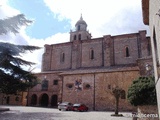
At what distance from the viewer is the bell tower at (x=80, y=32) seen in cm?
4590

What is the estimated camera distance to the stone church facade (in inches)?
1069

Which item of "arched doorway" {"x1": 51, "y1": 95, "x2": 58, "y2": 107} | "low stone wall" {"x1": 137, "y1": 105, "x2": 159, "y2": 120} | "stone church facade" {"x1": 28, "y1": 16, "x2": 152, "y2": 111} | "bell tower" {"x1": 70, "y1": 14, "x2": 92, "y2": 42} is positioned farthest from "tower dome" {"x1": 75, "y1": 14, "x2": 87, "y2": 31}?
"low stone wall" {"x1": 137, "y1": 105, "x2": 159, "y2": 120}

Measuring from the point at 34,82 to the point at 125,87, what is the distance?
12.7 meters

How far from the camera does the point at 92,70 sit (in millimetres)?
30391

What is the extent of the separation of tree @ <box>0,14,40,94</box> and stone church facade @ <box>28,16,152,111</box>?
444 centimetres

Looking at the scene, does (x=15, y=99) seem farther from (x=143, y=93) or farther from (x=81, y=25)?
(x=143, y=93)

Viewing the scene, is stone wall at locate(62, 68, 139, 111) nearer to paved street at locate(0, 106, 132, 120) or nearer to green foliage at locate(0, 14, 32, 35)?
paved street at locate(0, 106, 132, 120)

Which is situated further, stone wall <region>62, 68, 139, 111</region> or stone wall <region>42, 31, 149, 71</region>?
stone wall <region>42, 31, 149, 71</region>

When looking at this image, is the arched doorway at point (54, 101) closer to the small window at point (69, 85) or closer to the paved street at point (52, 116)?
the small window at point (69, 85)

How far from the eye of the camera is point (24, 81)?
782 inches

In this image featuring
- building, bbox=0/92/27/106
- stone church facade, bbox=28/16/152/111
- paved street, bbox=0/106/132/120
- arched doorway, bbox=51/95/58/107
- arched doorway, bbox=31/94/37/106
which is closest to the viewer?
paved street, bbox=0/106/132/120

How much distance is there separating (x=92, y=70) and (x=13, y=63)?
1404 cm

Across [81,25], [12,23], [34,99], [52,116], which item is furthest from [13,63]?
[81,25]

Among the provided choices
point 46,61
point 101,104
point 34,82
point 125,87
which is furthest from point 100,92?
point 46,61
